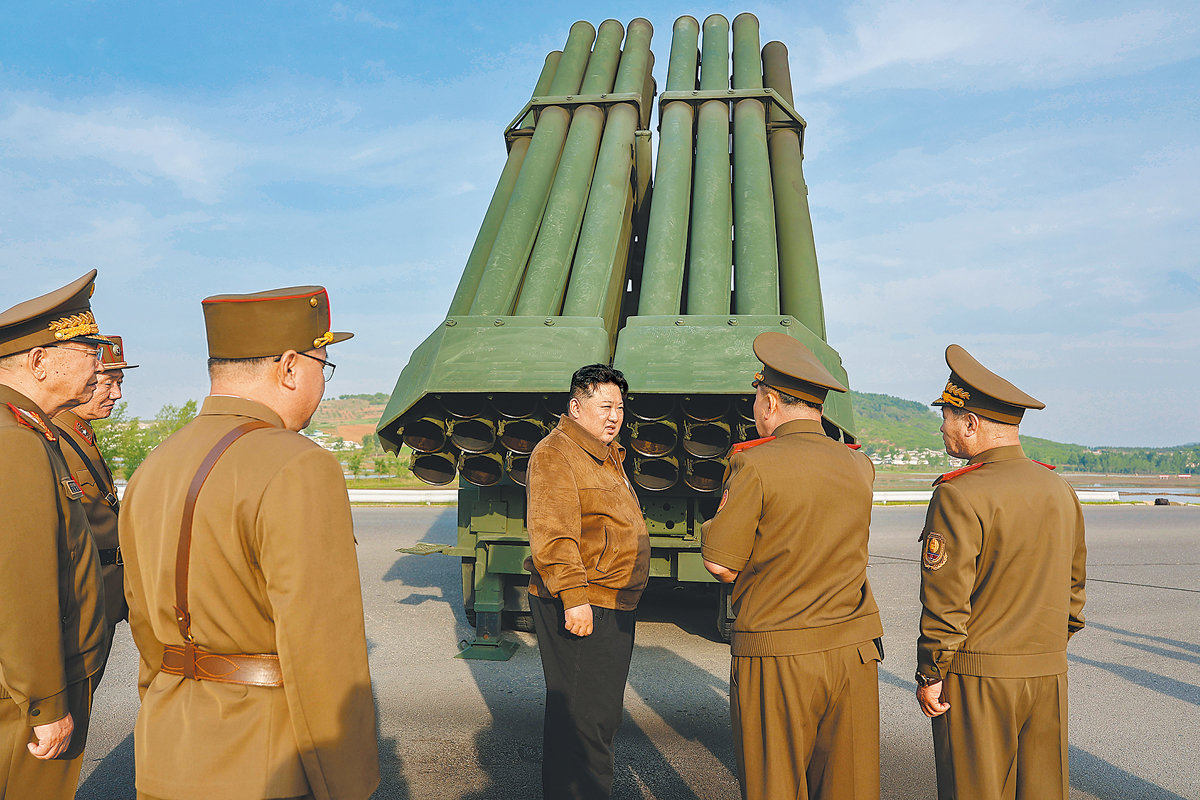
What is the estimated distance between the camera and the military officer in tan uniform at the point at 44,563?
2.10m

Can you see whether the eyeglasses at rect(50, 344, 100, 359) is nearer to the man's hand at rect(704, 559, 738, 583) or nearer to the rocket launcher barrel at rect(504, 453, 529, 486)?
the rocket launcher barrel at rect(504, 453, 529, 486)

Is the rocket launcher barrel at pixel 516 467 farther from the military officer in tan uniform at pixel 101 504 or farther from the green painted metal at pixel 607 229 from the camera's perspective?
the military officer in tan uniform at pixel 101 504

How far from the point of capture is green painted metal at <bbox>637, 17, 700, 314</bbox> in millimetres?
4426

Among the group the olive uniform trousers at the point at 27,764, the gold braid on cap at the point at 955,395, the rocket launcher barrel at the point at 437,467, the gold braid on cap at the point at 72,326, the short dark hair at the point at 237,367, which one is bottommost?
the olive uniform trousers at the point at 27,764

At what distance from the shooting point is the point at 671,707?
4320mm

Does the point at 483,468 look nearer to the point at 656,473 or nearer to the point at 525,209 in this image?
the point at 656,473

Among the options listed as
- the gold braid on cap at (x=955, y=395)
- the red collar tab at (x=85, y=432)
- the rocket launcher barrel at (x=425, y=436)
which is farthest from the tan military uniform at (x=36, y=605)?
the gold braid on cap at (x=955, y=395)

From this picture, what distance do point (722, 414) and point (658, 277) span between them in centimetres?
110

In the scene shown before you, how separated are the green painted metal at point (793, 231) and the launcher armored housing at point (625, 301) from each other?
14 millimetres

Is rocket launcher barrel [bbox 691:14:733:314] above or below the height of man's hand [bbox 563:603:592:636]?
above

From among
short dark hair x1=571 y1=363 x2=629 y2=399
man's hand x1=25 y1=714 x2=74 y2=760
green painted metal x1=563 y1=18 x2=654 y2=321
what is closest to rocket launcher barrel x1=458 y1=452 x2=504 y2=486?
green painted metal x1=563 y1=18 x2=654 y2=321

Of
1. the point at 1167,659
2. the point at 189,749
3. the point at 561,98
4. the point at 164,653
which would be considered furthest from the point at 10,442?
the point at 1167,659

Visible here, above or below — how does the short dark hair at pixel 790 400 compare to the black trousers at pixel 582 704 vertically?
above

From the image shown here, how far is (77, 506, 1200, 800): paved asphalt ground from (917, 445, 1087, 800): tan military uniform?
0.95 metres
